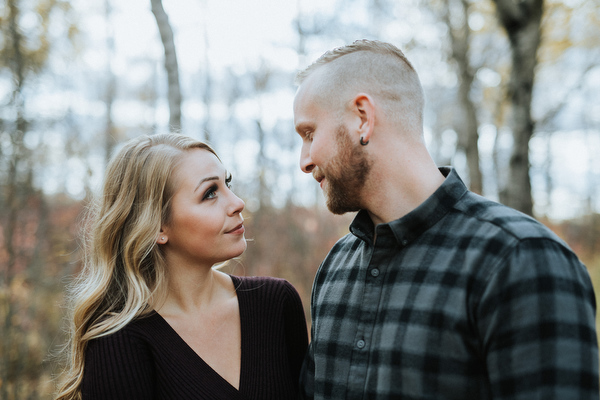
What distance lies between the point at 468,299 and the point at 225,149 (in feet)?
33.2

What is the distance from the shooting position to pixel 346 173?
1941 mm

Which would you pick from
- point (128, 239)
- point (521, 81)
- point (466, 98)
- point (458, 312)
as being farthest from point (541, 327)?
point (466, 98)

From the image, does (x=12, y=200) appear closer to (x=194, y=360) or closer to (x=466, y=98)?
(x=194, y=360)

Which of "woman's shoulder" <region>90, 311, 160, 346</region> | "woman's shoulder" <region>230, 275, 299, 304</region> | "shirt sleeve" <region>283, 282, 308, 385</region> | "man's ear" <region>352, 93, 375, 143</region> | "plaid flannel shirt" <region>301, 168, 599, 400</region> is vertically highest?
"man's ear" <region>352, 93, 375, 143</region>

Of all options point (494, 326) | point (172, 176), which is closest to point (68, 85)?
point (172, 176)

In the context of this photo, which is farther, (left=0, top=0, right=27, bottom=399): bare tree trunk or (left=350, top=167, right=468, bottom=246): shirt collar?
(left=0, top=0, right=27, bottom=399): bare tree trunk

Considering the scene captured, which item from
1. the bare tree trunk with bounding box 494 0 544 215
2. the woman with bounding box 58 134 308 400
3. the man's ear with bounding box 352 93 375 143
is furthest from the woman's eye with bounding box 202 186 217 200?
the bare tree trunk with bounding box 494 0 544 215

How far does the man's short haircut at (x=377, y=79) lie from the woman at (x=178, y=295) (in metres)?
0.87

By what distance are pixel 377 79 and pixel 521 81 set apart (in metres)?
2.81

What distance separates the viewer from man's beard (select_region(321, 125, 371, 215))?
192 centimetres

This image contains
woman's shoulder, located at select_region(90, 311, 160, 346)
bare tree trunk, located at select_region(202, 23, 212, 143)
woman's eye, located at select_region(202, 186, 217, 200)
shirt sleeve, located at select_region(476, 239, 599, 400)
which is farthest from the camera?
bare tree trunk, located at select_region(202, 23, 212, 143)

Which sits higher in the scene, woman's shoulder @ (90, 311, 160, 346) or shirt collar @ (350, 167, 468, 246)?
shirt collar @ (350, 167, 468, 246)

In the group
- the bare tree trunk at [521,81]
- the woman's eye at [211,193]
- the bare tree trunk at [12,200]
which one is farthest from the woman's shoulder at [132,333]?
the bare tree trunk at [12,200]

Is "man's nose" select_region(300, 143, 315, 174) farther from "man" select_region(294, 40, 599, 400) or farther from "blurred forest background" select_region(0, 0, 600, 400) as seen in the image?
"blurred forest background" select_region(0, 0, 600, 400)
